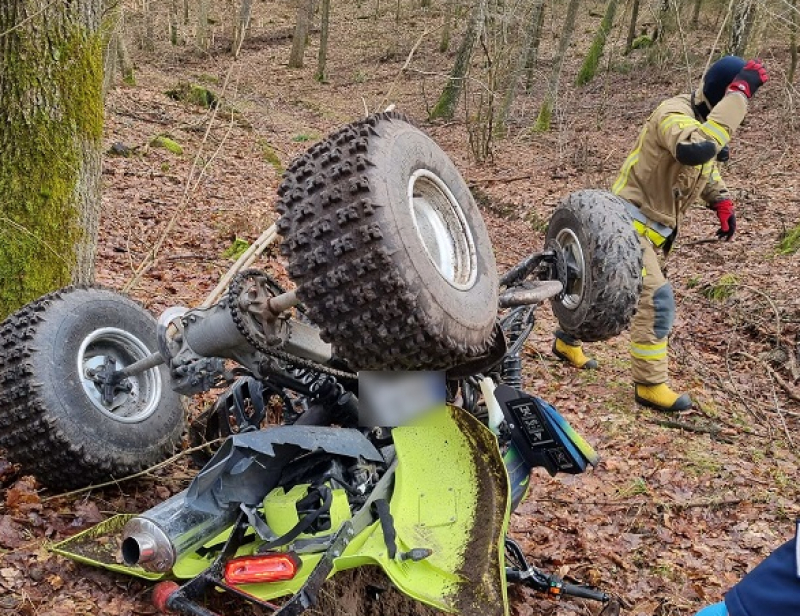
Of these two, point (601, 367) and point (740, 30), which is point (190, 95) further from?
point (601, 367)

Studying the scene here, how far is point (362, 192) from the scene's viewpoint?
229 cm

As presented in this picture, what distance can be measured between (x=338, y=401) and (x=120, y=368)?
4.05ft

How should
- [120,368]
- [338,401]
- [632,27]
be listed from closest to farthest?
1. [338,401]
2. [120,368]
3. [632,27]

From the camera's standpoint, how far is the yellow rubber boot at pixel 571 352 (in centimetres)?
648

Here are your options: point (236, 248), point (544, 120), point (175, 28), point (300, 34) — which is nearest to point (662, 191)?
point (236, 248)

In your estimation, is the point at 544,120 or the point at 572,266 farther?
the point at 544,120

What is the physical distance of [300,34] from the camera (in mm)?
25109

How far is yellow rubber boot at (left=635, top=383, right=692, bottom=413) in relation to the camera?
573 centimetres

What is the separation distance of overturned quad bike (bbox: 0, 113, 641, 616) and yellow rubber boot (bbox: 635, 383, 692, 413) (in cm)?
235

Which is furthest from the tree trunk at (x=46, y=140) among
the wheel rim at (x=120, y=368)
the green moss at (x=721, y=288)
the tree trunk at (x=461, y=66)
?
the tree trunk at (x=461, y=66)

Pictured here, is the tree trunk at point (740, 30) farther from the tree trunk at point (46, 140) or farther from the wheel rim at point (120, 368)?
the wheel rim at point (120, 368)

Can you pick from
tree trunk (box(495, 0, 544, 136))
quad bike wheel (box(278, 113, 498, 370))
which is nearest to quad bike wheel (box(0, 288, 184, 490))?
quad bike wheel (box(278, 113, 498, 370))

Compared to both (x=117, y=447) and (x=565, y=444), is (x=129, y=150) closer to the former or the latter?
(x=117, y=447)

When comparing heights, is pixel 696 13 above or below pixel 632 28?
above
